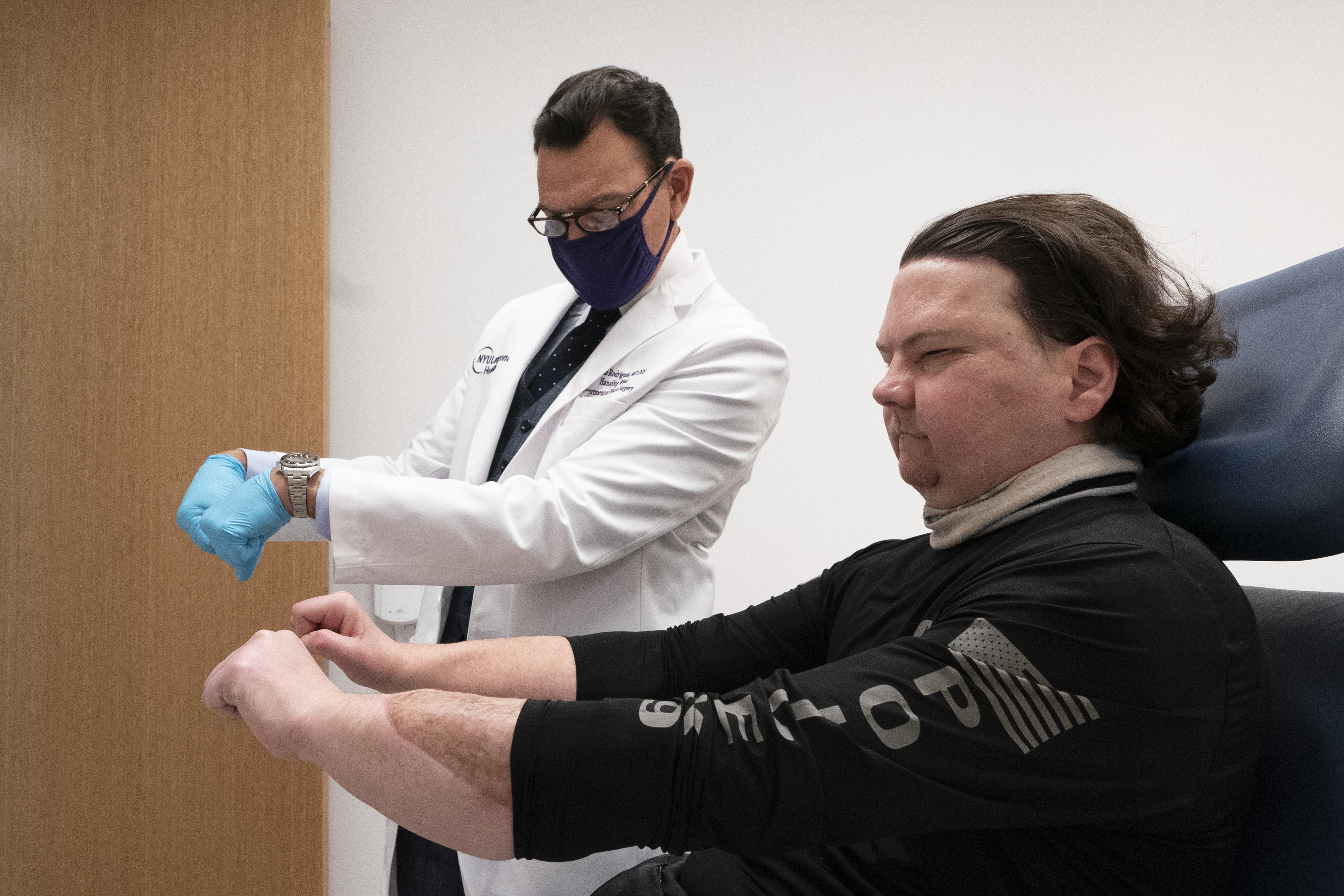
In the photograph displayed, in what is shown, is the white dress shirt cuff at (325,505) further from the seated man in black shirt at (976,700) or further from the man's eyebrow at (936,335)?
the man's eyebrow at (936,335)

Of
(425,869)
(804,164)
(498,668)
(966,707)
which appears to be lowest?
(425,869)

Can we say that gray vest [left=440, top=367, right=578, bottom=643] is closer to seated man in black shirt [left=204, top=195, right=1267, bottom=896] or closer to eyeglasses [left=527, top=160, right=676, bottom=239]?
eyeglasses [left=527, top=160, right=676, bottom=239]

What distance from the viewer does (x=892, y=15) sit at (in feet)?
8.05

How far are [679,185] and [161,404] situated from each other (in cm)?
143

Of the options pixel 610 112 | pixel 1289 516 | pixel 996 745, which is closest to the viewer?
pixel 996 745

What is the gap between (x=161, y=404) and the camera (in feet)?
7.36

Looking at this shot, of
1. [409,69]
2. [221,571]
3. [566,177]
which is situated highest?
[409,69]

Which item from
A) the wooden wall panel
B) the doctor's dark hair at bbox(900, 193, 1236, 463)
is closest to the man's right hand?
the doctor's dark hair at bbox(900, 193, 1236, 463)

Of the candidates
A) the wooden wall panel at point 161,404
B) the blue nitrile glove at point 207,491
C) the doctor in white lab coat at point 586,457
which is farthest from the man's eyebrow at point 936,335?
the wooden wall panel at point 161,404

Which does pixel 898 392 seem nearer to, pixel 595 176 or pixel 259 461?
pixel 595 176

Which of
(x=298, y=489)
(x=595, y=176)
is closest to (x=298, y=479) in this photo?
(x=298, y=489)

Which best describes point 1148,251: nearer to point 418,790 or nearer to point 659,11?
point 418,790

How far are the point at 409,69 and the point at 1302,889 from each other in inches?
96.1

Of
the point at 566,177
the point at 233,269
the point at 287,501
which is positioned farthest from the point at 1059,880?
the point at 233,269
